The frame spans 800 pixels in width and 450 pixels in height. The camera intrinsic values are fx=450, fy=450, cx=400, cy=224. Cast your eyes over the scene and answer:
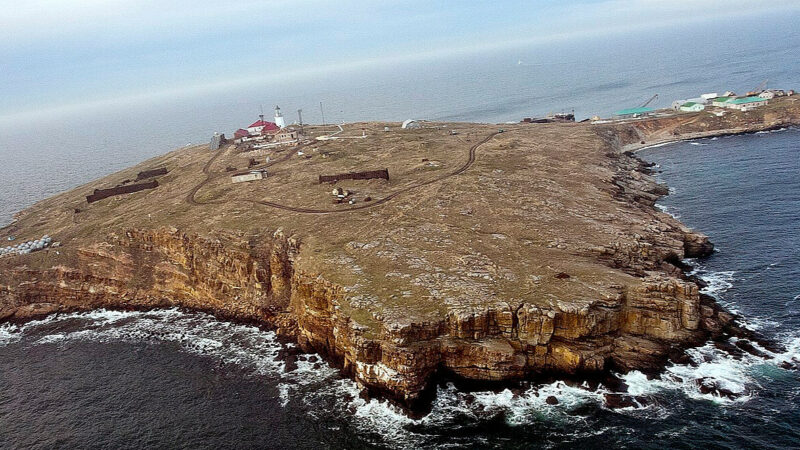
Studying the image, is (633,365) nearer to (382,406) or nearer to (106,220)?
(382,406)

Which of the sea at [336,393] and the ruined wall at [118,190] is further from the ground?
the ruined wall at [118,190]

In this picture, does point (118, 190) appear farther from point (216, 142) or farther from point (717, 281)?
point (717, 281)

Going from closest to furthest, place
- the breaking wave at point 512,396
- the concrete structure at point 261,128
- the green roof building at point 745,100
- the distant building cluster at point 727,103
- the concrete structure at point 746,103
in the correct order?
1. the breaking wave at point 512,396
2. the concrete structure at point 746,103
3. the distant building cluster at point 727,103
4. the green roof building at point 745,100
5. the concrete structure at point 261,128

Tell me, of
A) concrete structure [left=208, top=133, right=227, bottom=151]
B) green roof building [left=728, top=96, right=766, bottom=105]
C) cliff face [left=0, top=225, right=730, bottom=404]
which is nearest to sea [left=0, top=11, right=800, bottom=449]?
cliff face [left=0, top=225, right=730, bottom=404]

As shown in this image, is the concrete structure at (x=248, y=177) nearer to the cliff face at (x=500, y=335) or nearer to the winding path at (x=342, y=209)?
the winding path at (x=342, y=209)

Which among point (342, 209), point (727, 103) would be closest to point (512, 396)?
point (342, 209)

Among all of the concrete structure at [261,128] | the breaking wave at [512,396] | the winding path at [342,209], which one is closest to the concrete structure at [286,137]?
the concrete structure at [261,128]

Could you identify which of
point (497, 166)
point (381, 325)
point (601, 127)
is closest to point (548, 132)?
point (601, 127)

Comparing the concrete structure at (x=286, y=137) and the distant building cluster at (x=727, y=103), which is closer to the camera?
the concrete structure at (x=286, y=137)
